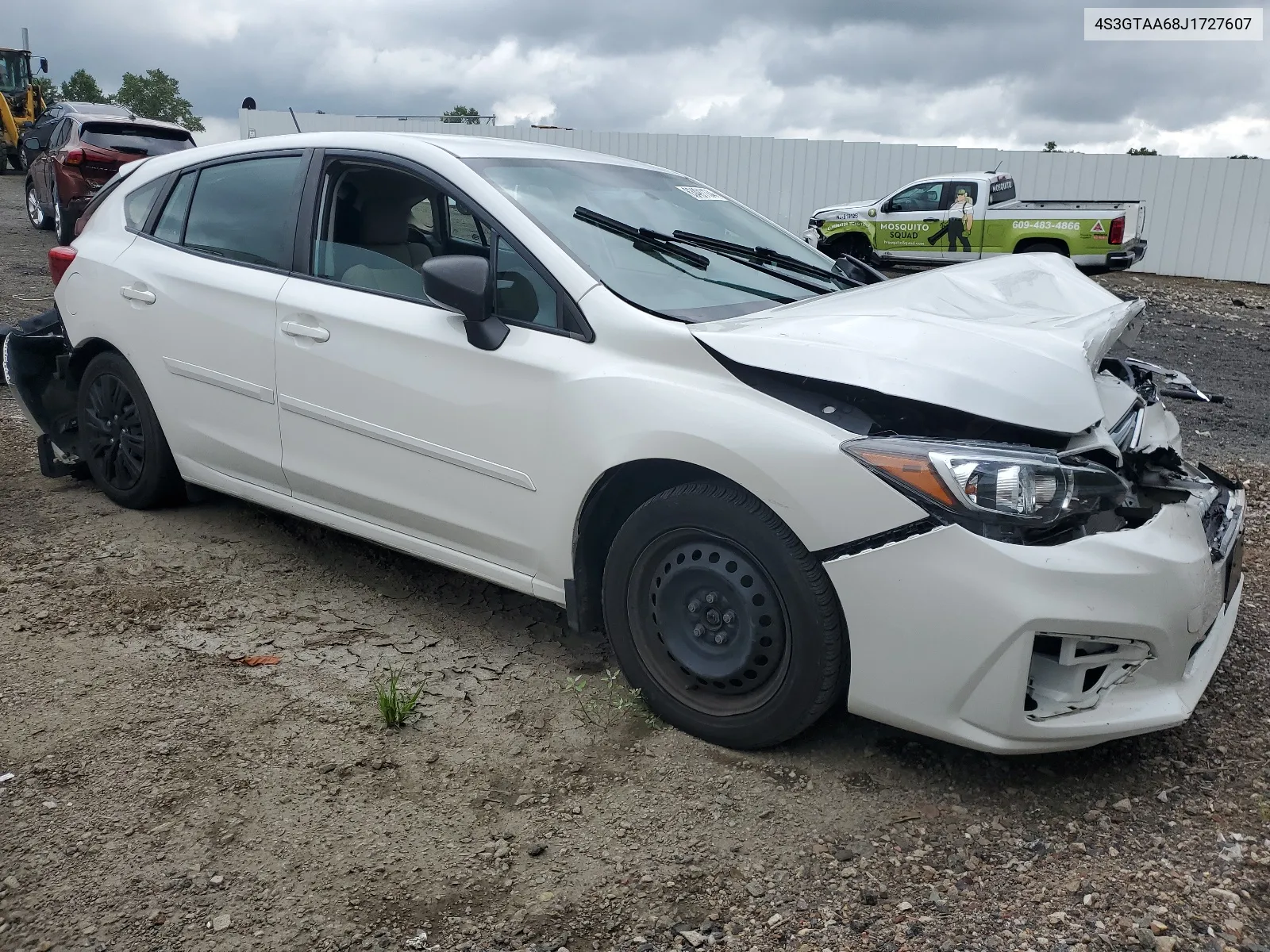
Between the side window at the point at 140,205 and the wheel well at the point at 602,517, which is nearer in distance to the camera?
the wheel well at the point at 602,517

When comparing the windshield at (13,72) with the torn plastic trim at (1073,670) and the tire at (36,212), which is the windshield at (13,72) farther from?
the torn plastic trim at (1073,670)

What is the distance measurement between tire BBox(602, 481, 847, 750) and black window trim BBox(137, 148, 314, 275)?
1.85 m

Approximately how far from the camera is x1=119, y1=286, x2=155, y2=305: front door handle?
4.29 metres

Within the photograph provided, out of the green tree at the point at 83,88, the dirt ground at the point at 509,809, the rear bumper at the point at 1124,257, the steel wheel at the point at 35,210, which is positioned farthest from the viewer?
the green tree at the point at 83,88

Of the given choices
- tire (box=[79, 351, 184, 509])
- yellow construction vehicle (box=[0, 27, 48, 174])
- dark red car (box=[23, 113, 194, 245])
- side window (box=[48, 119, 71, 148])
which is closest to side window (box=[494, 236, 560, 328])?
tire (box=[79, 351, 184, 509])

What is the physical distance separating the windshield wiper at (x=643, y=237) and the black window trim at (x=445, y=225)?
290 millimetres

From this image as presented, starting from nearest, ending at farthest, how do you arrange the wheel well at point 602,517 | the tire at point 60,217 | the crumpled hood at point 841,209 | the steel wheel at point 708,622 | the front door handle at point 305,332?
the steel wheel at point 708,622
the wheel well at point 602,517
the front door handle at point 305,332
the tire at point 60,217
the crumpled hood at point 841,209

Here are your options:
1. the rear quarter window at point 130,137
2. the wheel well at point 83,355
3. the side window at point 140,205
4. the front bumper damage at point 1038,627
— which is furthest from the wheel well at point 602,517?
the rear quarter window at point 130,137

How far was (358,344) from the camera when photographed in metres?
3.55

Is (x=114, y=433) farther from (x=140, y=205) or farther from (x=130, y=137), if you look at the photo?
(x=130, y=137)

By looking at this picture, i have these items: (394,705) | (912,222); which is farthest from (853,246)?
(394,705)

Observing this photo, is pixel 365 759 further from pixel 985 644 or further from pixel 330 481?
pixel 985 644

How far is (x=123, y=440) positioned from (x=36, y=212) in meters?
13.5

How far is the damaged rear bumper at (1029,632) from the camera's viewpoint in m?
2.48
